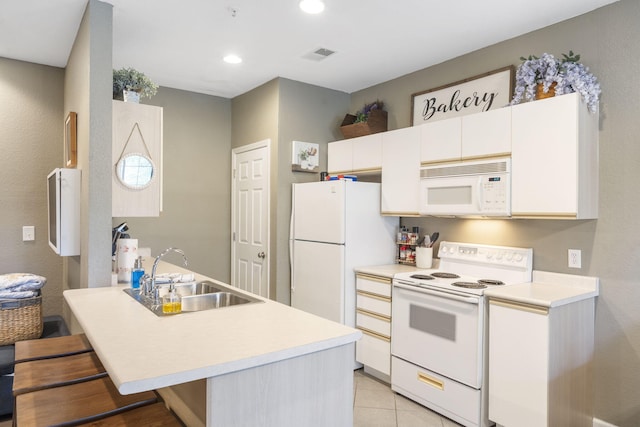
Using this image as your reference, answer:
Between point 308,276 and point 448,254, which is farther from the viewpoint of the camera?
point 308,276

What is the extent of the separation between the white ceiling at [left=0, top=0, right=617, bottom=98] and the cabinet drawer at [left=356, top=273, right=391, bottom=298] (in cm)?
180

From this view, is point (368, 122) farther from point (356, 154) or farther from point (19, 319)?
point (19, 319)

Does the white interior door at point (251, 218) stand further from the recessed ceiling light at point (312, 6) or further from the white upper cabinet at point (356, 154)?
the recessed ceiling light at point (312, 6)

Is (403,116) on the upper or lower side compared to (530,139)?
upper

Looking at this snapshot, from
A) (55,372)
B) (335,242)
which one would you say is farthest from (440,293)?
(55,372)

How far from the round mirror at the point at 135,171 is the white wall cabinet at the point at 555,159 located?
7.71 feet

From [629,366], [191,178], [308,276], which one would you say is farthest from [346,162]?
[629,366]

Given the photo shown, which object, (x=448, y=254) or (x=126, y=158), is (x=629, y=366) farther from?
(x=126, y=158)

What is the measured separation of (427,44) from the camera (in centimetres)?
314

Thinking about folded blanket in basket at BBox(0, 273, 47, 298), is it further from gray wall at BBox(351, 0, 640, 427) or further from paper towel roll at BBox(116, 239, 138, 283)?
gray wall at BBox(351, 0, 640, 427)

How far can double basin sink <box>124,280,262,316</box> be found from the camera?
7.27ft

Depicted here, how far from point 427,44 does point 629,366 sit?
2491 millimetres

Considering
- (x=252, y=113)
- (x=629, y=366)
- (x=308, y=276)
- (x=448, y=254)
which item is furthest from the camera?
(x=252, y=113)

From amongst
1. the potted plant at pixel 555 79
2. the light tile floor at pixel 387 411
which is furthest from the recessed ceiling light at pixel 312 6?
the light tile floor at pixel 387 411
